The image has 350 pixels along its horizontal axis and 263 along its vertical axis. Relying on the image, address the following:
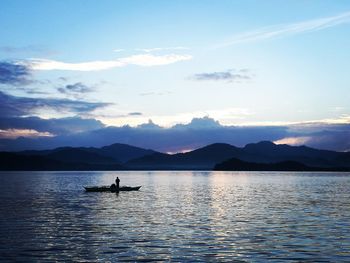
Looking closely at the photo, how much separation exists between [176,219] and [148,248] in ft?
69.3

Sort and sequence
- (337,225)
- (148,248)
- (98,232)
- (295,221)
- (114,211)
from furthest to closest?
(114,211), (295,221), (337,225), (98,232), (148,248)

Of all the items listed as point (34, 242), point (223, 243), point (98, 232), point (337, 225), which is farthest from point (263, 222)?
point (34, 242)

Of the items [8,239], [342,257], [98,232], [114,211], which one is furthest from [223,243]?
[114,211]

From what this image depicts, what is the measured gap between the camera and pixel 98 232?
46.2 m

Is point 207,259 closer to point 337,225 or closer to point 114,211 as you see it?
point 337,225

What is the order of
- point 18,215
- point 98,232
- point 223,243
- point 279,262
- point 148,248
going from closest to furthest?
point 279,262
point 148,248
point 223,243
point 98,232
point 18,215

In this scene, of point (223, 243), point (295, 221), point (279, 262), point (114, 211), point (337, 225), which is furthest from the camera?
point (114, 211)

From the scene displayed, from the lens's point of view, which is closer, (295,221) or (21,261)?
(21,261)

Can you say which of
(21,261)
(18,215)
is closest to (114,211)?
(18,215)

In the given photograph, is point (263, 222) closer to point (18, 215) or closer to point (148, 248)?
point (148, 248)

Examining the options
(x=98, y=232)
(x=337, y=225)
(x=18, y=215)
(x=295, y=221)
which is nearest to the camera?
(x=98, y=232)

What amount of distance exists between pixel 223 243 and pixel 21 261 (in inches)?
654

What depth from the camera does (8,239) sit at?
4128 centimetres

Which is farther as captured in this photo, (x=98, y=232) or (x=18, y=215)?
(x=18, y=215)
